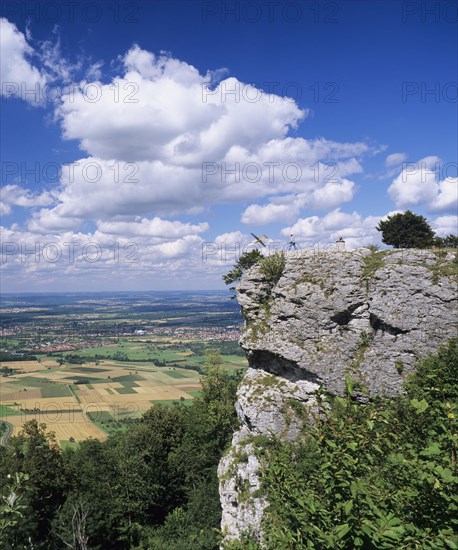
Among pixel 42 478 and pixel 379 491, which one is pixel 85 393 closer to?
pixel 42 478

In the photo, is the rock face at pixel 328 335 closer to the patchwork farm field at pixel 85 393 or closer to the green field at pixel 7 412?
the patchwork farm field at pixel 85 393

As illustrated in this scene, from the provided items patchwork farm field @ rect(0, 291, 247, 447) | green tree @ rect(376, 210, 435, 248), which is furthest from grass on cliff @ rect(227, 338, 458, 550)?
patchwork farm field @ rect(0, 291, 247, 447)

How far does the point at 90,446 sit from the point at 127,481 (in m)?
5.03

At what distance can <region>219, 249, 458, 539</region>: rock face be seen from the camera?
1748 centimetres

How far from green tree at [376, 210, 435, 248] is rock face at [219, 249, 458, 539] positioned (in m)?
5.08

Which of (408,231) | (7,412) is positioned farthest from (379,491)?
(7,412)

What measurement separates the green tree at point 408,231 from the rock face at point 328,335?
508cm

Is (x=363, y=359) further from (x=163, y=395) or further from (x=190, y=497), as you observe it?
(x=163, y=395)

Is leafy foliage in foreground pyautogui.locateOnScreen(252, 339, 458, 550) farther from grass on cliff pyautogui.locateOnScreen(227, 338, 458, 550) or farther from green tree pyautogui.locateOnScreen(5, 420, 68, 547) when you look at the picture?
green tree pyautogui.locateOnScreen(5, 420, 68, 547)

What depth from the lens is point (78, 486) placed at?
87.8 ft

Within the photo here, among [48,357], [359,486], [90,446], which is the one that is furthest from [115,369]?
[359,486]

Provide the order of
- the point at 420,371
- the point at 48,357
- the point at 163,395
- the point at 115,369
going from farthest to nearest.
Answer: the point at 48,357 → the point at 115,369 → the point at 163,395 → the point at 420,371

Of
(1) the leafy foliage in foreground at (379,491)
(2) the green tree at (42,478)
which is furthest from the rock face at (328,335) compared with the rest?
(2) the green tree at (42,478)

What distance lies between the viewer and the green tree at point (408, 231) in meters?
24.2
